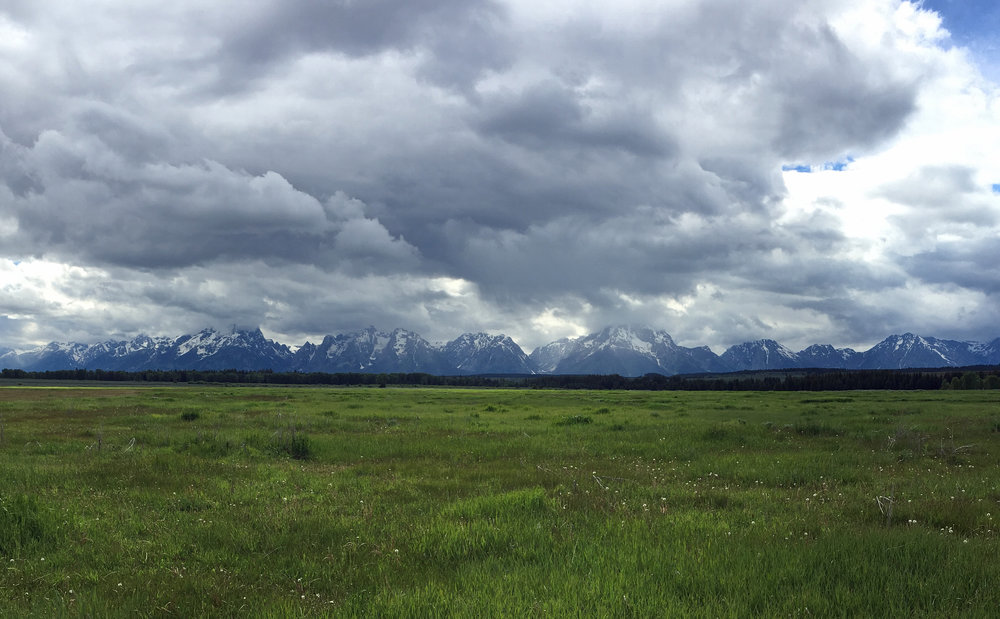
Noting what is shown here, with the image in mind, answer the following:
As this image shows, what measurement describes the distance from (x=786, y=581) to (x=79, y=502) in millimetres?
12760

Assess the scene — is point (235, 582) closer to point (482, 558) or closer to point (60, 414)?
point (482, 558)

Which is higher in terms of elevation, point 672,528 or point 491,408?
point 672,528

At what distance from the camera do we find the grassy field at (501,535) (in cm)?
571

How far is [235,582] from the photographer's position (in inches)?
259

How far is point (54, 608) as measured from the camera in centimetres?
584

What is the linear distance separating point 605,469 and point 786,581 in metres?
9.19

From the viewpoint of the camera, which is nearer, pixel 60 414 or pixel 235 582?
pixel 235 582

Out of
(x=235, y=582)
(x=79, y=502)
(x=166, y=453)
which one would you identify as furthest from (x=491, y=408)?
(x=235, y=582)

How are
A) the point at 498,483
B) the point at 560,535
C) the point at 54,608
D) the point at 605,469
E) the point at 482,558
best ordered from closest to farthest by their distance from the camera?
the point at 54,608 < the point at 482,558 < the point at 560,535 < the point at 498,483 < the point at 605,469

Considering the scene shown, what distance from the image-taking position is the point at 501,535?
798 centimetres

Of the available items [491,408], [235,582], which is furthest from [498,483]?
[491,408]

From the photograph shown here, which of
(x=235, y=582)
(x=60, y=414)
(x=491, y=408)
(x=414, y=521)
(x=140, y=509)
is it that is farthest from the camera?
(x=491, y=408)

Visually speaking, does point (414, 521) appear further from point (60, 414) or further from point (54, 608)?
point (60, 414)

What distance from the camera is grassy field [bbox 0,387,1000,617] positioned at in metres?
5.71
